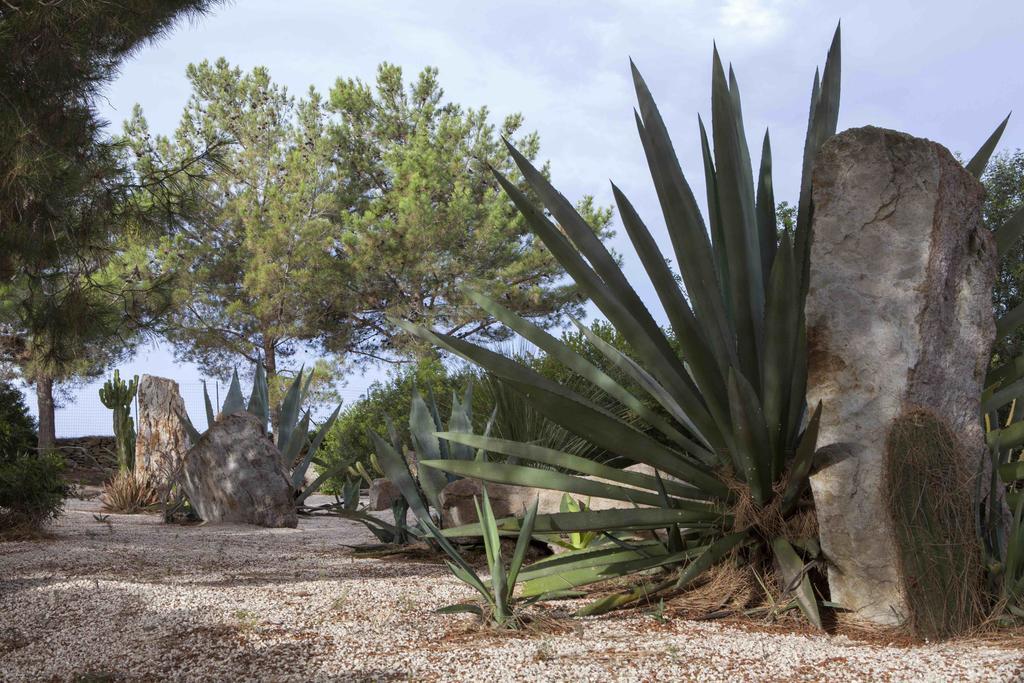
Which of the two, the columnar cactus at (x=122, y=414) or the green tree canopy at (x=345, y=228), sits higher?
the green tree canopy at (x=345, y=228)

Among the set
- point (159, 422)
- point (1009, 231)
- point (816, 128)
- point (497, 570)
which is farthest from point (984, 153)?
point (159, 422)

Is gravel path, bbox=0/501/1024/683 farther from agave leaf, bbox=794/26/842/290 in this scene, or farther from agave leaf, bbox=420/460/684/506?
agave leaf, bbox=794/26/842/290

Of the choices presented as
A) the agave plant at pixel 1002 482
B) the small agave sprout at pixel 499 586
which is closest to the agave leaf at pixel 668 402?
the small agave sprout at pixel 499 586

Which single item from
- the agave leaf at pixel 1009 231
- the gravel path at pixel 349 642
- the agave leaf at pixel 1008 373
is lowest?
the gravel path at pixel 349 642

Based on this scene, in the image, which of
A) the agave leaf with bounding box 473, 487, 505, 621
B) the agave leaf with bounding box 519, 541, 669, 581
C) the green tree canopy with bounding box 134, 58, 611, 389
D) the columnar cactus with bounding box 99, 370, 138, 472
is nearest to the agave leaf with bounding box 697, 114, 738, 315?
the agave leaf with bounding box 519, 541, 669, 581

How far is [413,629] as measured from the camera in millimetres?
2623

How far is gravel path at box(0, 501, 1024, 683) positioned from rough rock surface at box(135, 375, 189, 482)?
234 inches

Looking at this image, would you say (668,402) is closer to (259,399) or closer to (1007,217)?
(259,399)

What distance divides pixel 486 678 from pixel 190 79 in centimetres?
2230

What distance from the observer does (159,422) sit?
9.59 meters

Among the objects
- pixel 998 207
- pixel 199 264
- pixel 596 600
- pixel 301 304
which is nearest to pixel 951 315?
pixel 596 600

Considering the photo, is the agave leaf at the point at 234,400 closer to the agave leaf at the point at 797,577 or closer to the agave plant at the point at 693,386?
the agave plant at the point at 693,386

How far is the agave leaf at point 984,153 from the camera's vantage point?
319 centimetres

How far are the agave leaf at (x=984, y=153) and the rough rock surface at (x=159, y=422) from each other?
8.26 metres
